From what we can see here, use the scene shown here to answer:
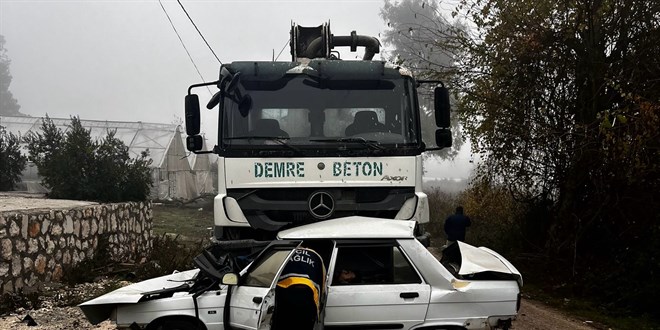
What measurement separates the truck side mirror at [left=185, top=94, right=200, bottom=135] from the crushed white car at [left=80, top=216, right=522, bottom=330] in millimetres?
2381

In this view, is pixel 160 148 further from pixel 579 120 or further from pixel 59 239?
pixel 579 120

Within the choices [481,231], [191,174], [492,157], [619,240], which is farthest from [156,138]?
[619,240]

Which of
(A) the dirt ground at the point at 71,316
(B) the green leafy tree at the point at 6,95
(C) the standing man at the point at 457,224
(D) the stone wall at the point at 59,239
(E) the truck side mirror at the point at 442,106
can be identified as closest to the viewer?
(A) the dirt ground at the point at 71,316

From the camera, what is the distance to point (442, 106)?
7.93 metres

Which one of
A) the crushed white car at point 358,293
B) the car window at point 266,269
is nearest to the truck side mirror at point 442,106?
the crushed white car at point 358,293

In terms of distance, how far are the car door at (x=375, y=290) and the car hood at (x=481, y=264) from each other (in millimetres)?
520

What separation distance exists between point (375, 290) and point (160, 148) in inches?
1101

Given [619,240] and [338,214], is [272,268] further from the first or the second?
[619,240]

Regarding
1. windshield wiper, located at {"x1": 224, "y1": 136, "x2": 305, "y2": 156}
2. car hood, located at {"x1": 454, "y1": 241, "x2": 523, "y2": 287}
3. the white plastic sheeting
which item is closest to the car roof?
car hood, located at {"x1": 454, "y1": 241, "x2": 523, "y2": 287}

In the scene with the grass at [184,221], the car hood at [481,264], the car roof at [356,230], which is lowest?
the grass at [184,221]

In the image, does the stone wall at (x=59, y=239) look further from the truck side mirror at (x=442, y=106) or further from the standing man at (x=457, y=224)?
the standing man at (x=457, y=224)

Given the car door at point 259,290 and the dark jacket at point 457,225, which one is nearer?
the car door at point 259,290

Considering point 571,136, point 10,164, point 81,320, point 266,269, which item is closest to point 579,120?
point 571,136

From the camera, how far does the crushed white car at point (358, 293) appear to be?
574 cm
